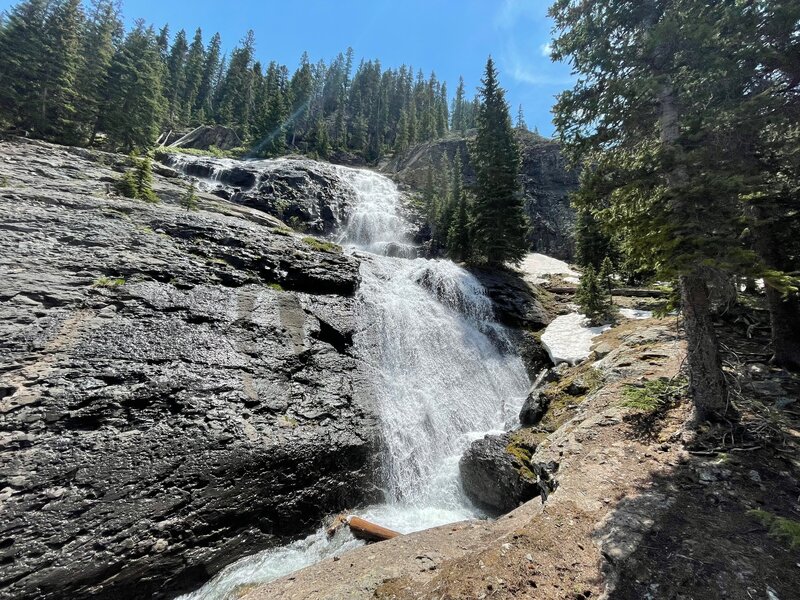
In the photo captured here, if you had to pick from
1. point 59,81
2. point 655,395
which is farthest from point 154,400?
point 59,81

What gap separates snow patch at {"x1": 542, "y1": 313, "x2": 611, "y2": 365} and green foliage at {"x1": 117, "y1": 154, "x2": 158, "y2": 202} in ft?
70.2

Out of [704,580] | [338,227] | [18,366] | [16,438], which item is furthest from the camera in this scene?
[338,227]

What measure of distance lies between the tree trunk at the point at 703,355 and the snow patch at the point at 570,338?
6892 millimetres

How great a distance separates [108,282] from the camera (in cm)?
1012

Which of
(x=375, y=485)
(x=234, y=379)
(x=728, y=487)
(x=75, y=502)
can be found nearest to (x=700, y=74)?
(x=728, y=487)

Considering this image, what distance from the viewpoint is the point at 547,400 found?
11211 mm

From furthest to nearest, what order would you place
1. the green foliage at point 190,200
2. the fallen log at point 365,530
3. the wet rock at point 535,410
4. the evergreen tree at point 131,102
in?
the evergreen tree at point 131,102 → the green foliage at point 190,200 → the wet rock at point 535,410 → the fallen log at point 365,530

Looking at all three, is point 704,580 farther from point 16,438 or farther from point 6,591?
point 16,438

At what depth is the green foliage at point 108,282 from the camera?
995 centimetres

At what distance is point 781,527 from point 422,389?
403 inches

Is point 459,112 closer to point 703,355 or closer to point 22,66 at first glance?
point 22,66

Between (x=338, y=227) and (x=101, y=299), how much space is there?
2858 cm

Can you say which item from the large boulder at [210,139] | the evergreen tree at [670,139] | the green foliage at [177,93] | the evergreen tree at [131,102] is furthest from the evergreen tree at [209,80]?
the evergreen tree at [670,139]

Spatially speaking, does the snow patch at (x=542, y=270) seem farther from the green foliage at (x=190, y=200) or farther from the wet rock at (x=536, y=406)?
the green foliage at (x=190, y=200)
